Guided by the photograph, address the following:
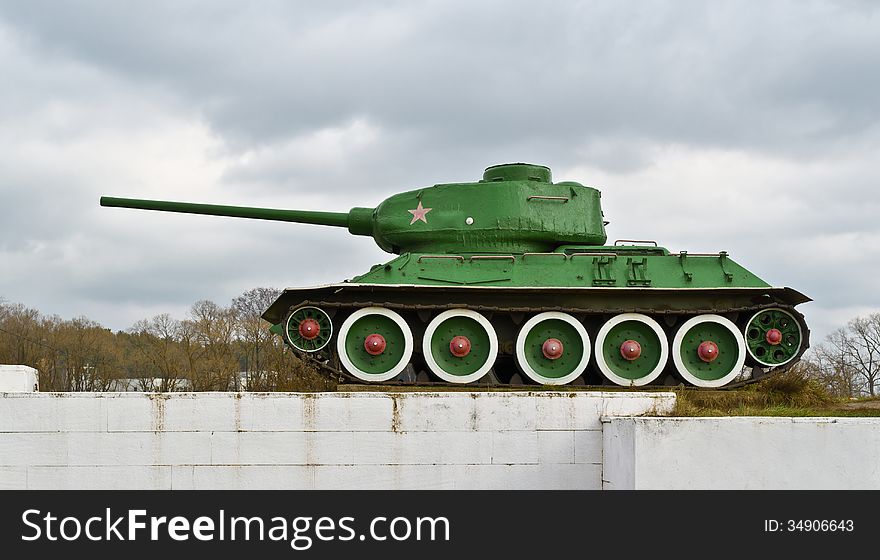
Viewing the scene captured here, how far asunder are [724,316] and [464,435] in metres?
5.90

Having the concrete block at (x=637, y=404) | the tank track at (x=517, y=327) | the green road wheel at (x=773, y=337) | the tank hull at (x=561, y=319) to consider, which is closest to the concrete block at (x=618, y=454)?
the concrete block at (x=637, y=404)

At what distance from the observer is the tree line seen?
3872 cm

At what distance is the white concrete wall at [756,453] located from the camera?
1066 centimetres

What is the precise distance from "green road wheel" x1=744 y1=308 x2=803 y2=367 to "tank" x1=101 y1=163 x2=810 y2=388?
0.02 m

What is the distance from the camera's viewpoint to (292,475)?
1219 cm

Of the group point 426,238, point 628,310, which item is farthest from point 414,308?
point 628,310

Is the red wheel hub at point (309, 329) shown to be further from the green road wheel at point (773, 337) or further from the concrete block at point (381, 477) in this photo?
the green road wheel at point (773, 337)

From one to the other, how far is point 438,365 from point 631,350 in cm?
307

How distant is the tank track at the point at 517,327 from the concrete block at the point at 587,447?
2639 millimetres

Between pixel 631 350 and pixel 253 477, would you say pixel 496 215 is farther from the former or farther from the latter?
pixel 253 477

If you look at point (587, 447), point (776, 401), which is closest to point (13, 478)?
point (587, 447)

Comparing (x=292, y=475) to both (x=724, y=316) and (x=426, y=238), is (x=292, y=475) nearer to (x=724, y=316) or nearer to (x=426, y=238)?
(x=426, y=238)

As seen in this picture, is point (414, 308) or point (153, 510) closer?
point (153, 510)

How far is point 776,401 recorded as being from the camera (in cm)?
1484
